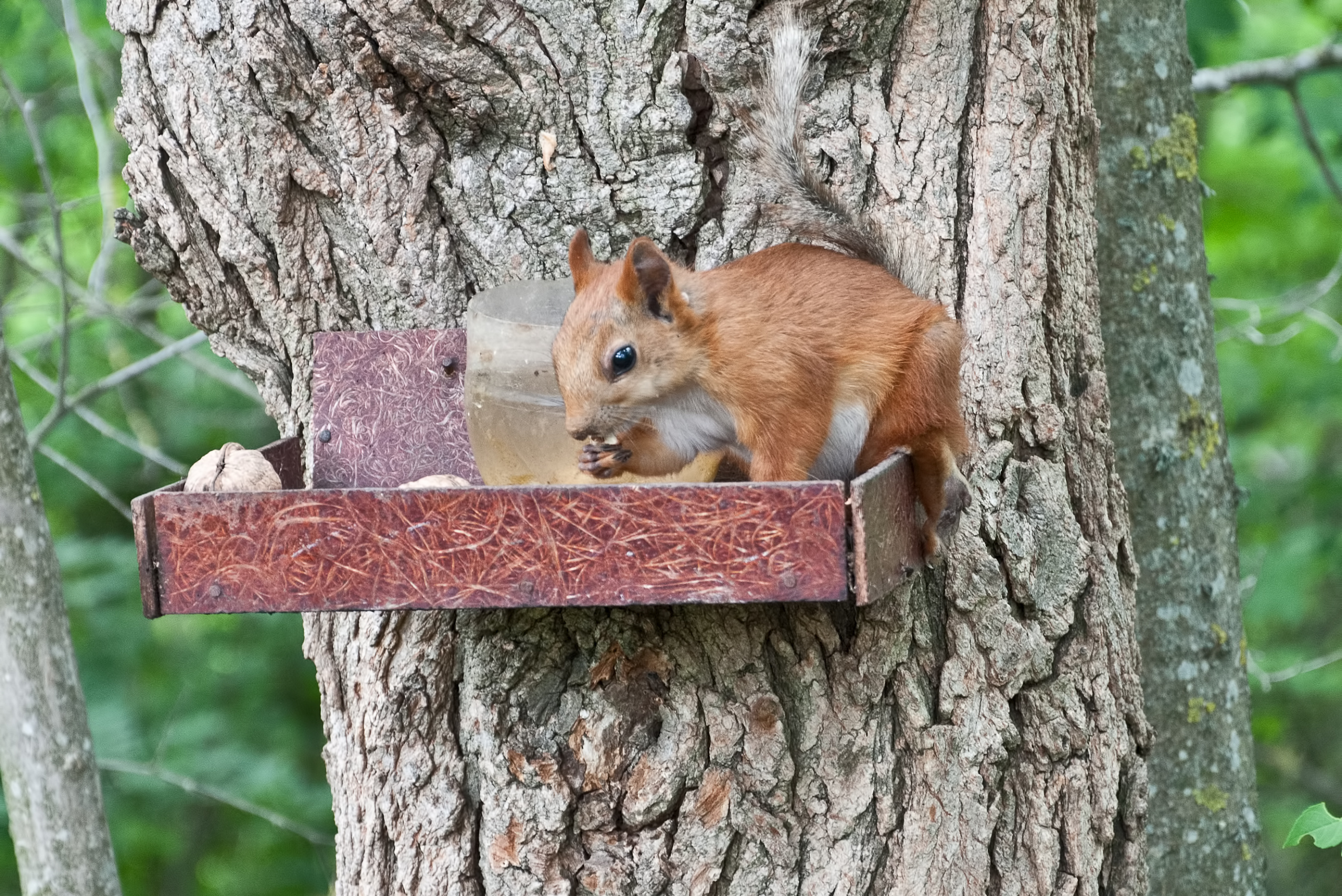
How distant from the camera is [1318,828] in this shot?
168 centimetres

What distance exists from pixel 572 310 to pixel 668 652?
1.89 ft

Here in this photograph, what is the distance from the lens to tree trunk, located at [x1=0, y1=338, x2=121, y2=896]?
2482 mm

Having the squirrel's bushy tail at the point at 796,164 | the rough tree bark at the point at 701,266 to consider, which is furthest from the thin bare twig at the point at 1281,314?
the squirrel's bushy tail at the point at 796,164

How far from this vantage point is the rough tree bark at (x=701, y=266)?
2051mm

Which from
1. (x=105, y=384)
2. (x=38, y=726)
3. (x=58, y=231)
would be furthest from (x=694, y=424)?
(x=105, y=384)

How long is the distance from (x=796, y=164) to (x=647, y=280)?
42 centimetres

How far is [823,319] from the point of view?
1.80 m

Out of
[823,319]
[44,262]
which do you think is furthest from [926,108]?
[44,262]

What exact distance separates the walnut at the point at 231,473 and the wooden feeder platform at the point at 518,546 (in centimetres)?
13

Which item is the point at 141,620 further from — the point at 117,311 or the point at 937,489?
the point at 937,489

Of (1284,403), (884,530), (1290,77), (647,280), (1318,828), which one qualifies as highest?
(1290,77)

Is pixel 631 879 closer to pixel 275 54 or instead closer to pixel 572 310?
pixel 572 310

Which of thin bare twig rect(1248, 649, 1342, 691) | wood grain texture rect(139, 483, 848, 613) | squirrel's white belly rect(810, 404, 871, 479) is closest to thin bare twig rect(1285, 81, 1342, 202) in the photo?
thin bare twig rect(1248, 649, 1342, 691)

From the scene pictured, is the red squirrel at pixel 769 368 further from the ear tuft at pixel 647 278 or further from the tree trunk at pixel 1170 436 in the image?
the tree trunk at pixel 1170 436
